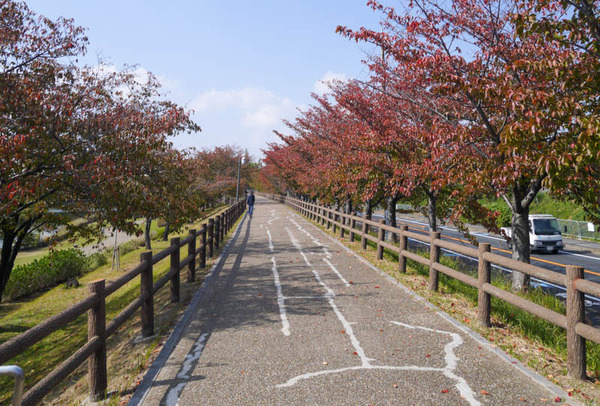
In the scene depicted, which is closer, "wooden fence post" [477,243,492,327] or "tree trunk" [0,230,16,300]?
"wooden fence post" [477,243,492,327]

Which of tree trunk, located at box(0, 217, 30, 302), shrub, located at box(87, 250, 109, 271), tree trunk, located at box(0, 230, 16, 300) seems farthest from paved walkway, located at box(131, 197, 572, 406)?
shrub, located at box(87, 250, 109, 271)

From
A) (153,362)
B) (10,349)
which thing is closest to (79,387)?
(153,362)

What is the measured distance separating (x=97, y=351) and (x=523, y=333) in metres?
5.56

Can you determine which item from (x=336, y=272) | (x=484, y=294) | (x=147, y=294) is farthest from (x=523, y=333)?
(x=147, y=294)

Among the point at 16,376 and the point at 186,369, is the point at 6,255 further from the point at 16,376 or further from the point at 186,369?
the point at 16,376

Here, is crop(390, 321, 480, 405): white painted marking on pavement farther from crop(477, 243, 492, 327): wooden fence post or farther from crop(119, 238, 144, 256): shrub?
crop(119, 238, 144, 256): shrub

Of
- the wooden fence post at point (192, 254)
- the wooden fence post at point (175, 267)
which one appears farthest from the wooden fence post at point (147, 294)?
the wooden fence post at point (192, 254)

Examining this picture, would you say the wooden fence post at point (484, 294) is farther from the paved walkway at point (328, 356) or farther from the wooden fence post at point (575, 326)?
the wooden fence post at point (575, 326)

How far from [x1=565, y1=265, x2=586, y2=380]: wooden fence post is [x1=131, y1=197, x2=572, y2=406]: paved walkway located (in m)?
0.43

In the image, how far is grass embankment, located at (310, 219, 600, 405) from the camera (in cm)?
440

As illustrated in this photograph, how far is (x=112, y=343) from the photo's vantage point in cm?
684

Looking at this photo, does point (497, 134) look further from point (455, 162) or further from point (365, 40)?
point (365, 40)

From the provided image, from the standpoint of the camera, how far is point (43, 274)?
663 inches

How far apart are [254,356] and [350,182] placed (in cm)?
1227
